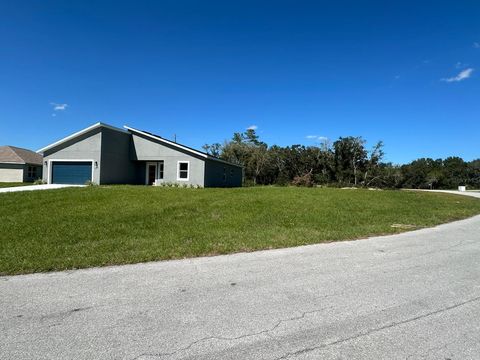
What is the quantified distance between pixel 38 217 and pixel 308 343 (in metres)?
10.0

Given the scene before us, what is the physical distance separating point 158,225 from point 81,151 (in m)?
16.7

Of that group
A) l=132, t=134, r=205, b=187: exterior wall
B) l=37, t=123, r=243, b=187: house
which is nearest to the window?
l=37, t=123, r=243, b=187: house

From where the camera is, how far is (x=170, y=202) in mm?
13984

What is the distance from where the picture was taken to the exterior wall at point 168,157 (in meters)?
24.5

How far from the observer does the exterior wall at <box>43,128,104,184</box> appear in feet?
75.6

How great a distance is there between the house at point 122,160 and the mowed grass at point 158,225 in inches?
304

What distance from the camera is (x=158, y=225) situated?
31.8 ft

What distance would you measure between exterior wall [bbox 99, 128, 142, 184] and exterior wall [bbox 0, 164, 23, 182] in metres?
13.9

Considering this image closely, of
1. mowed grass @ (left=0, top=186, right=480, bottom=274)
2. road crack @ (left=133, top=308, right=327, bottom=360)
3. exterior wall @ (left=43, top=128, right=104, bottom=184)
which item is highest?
exterior wall @ (left=43, top=128, right=104, bottom=184)

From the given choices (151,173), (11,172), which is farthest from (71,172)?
(11,172)

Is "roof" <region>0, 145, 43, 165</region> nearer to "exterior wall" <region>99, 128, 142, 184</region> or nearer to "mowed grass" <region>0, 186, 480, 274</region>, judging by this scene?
"exterior wall" <region>99, 128, 142, 184</region>

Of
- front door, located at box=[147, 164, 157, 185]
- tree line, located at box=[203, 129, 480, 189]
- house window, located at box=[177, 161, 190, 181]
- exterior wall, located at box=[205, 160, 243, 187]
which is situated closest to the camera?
→ house window, located at box=[177, 161, 190, 181]

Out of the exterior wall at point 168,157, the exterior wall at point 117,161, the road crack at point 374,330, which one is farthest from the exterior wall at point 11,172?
the road crack at point 374,330

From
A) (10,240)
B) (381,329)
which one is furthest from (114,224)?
(381,329)
